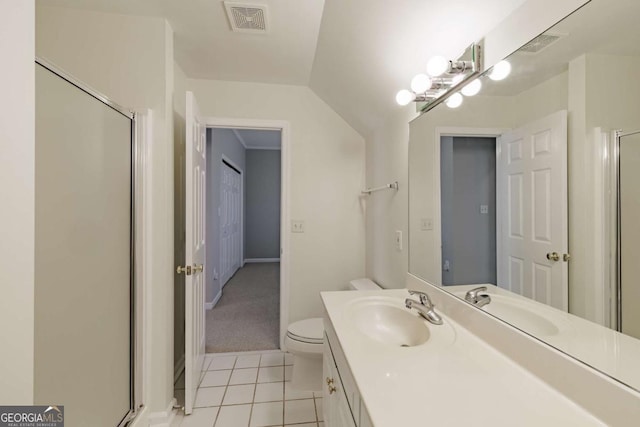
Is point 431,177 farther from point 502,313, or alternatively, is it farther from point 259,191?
point 259,191

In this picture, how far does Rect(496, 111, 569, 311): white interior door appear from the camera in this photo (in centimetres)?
70

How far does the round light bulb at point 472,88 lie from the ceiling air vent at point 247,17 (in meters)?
1.16

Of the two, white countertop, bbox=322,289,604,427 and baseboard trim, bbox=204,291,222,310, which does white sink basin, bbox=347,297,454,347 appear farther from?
baseboard trim, bbox=204,291,222,310

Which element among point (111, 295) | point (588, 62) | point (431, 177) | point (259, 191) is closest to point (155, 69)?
point (111, 295)

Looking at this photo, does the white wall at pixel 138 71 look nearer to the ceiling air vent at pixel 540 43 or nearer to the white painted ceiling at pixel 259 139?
the ceiling air vent at pixel 540 43

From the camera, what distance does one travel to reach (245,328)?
267 cm

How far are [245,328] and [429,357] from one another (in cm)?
233

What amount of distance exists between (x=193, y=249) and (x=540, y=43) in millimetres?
1828

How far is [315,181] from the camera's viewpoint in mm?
2361

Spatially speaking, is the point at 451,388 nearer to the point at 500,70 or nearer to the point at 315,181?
the point at 500,70

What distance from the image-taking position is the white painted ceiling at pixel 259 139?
15.5 ft

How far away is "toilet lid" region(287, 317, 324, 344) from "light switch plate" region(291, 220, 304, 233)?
0.77 meters

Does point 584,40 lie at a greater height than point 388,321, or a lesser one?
greater

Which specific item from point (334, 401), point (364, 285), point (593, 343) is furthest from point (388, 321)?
point (364, 285)
